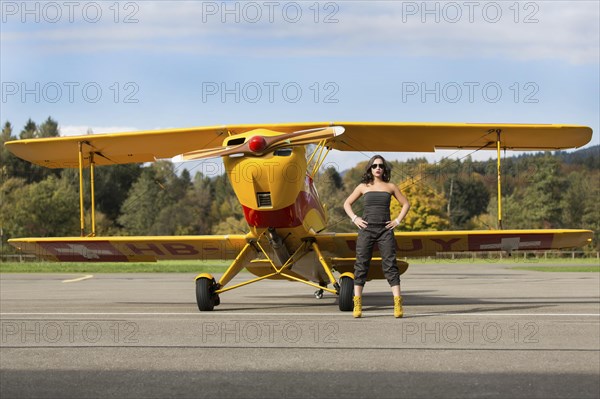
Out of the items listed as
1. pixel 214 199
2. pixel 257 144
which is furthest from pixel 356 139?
pixel 214 199

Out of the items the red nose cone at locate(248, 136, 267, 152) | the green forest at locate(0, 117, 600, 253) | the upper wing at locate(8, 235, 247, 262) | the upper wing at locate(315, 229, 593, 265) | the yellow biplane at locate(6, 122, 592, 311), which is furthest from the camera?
the green forest at locate(0, 117, 600, 253)

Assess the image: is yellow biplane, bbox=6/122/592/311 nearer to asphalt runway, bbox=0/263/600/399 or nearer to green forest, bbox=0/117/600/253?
asphalt runway, bbox=0/263/600/399

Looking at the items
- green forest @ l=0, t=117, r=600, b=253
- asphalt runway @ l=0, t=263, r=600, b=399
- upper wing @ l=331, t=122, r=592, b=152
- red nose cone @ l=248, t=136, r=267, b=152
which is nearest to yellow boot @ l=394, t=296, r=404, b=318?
asphalt runway @ l=0, t=263, r=600, b=399

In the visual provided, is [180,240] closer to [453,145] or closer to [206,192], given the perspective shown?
[453,145]

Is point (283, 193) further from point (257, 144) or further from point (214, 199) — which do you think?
point (214, 199)

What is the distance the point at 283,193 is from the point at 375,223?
2.15 m

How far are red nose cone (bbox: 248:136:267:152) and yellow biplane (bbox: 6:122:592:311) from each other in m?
0.01

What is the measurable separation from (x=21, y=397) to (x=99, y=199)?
84.7 metres

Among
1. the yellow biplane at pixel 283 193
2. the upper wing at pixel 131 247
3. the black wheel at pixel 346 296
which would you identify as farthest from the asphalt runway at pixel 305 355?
the upper wing at pixel 131 247

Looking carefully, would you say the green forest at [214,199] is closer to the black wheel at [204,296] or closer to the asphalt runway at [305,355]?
the black wheel at [204,296]

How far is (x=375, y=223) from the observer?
9.27m

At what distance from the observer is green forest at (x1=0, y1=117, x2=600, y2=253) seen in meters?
62.4

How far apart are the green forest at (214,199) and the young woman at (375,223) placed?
4410 centimetres

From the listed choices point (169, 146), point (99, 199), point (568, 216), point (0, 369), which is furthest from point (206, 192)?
point (0, 369)
